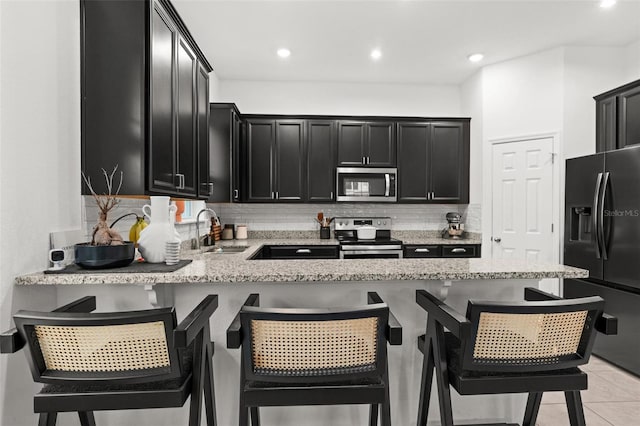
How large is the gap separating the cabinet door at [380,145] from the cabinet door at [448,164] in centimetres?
50

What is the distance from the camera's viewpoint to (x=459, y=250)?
13.8 ft

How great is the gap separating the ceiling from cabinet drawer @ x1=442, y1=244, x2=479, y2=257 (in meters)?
2.08

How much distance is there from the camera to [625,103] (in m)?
3.22

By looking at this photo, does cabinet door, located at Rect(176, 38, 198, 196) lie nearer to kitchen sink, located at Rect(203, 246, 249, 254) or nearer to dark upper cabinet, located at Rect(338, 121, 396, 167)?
kitchen sink, located at Rect(203, 246, 249, 254)

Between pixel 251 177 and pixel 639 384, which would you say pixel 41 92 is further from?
pixel 639 384

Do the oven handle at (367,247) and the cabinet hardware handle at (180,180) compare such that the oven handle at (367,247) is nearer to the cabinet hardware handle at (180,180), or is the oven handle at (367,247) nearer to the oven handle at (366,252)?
the oven handle at (366,252)

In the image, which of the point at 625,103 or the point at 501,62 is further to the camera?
the point at 501,62

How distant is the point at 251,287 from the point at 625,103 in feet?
12.1

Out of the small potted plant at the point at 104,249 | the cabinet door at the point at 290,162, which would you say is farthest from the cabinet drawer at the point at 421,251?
the small potted plant at the point at 104,249

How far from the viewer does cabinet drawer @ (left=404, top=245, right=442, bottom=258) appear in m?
4.18

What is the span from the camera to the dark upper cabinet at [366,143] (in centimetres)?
441

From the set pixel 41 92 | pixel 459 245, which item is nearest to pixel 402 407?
pixel 41 92

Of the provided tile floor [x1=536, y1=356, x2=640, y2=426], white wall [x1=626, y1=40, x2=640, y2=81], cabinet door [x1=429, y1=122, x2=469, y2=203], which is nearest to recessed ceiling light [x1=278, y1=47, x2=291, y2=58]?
cabinet door [x1=429, y1=122, x2=469, y2=203]

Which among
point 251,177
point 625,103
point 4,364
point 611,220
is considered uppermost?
point 625,103
